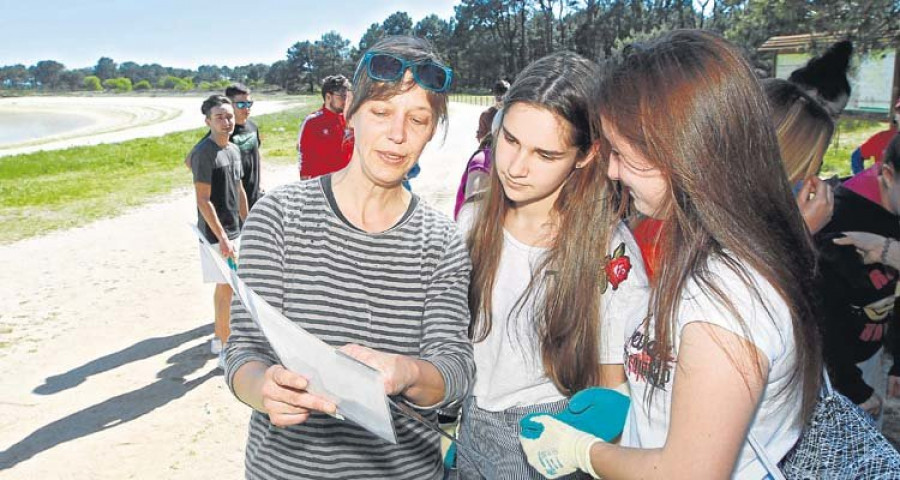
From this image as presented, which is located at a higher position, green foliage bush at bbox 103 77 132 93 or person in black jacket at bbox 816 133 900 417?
green foliage bush at bbox 103 77 132 93

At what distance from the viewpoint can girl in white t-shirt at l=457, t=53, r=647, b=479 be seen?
1909mm

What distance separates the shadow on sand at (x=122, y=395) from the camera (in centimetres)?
417

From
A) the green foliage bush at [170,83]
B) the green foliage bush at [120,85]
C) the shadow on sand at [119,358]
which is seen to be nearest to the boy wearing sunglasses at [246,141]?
the shadow on sand at [119,358]

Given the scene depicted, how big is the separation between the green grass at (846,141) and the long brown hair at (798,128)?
10802 mm

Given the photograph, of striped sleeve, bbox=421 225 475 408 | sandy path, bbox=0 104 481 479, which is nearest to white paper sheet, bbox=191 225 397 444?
striped sleeve, bbox=421 225 475 408

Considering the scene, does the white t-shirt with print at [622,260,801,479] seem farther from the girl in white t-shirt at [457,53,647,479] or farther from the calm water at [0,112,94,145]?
the calm water at [0,112,94,145]

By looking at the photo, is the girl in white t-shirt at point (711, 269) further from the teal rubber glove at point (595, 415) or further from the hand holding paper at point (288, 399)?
the hand holding paper at point (288, 399)

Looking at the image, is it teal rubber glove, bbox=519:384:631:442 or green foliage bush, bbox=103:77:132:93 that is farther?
green foliage bush, bbox=103:77:132:93

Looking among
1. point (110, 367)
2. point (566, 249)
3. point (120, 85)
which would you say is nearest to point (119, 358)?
point (110, 367)

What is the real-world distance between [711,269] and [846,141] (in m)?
20.0

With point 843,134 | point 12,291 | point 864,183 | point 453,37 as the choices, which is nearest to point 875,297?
point 864,183

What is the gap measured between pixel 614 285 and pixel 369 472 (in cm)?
84

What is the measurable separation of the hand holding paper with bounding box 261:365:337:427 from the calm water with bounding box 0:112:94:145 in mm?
53431

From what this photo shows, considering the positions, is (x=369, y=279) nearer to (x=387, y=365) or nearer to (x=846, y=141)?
(x=387, y=365)
